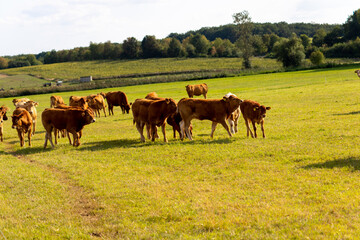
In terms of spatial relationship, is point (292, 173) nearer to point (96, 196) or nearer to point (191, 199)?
point (191, 199)

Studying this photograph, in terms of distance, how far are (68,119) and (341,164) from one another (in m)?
10.8

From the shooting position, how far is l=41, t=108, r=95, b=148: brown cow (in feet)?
51.0

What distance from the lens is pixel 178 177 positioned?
10070 mm

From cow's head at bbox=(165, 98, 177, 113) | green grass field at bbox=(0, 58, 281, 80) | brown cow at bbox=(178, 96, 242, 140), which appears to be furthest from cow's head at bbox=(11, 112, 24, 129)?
green grass field at bbox=(0, 58, 281, 80)

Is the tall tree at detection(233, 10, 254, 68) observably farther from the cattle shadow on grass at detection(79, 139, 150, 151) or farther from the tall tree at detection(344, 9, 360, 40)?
the cattle shadow on grass at detection(79, 139, 150, 151)

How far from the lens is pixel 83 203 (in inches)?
340

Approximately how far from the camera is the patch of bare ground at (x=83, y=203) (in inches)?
292

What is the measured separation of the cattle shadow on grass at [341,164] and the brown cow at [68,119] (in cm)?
928

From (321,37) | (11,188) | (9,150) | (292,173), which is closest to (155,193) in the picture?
(292,173)

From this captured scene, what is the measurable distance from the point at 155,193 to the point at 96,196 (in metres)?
→ 1.48

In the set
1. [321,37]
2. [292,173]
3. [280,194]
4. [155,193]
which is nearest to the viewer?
[280,194]

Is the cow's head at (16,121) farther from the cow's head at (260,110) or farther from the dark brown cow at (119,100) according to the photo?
the dark brown cow at (119,100)

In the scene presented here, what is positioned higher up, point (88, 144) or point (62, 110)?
point (62, 110)

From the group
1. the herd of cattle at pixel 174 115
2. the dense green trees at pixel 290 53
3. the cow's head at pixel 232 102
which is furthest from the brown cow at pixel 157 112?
the dense green trees at pixel 290 53
